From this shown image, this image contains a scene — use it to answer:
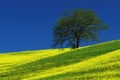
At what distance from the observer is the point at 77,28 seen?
106688 mm

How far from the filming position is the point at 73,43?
10550 cm

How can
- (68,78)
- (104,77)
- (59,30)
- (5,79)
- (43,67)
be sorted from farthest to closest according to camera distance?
(59,30) < (43,67) < (5,79) < (68,78) < (104,77)

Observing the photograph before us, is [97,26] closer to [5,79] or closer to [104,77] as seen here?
[5,79]

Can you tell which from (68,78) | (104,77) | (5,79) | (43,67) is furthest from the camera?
(43,67)

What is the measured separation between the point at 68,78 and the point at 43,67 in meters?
17.7

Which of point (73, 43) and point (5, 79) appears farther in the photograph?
point (73, 43)

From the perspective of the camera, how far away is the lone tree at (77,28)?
4139 inches

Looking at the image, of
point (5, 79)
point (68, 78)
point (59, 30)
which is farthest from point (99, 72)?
point (59, 30)

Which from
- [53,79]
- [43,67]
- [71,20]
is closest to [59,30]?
[71,20]

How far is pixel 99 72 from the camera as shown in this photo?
31.6m

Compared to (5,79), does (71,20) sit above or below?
above

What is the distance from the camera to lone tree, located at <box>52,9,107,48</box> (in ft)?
345

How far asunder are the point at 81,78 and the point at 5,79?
1511cm

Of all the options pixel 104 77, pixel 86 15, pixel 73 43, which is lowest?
pixel 104 77
